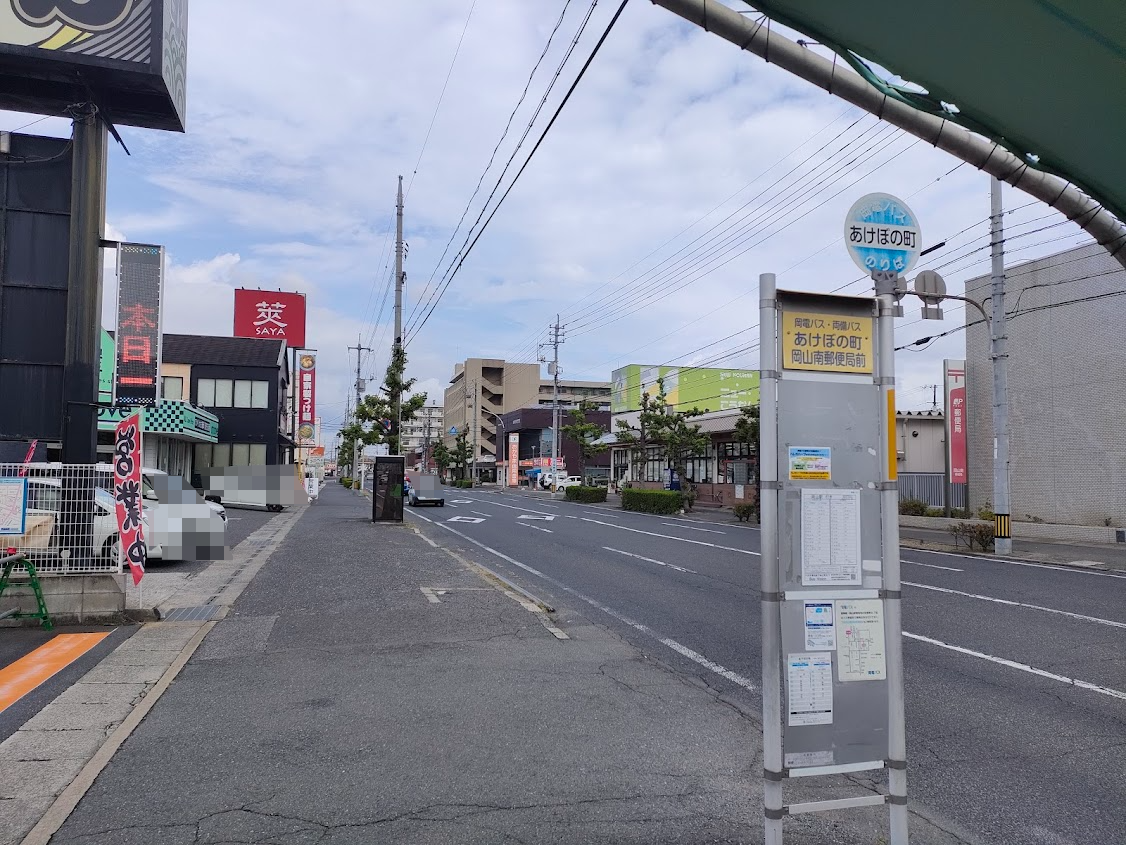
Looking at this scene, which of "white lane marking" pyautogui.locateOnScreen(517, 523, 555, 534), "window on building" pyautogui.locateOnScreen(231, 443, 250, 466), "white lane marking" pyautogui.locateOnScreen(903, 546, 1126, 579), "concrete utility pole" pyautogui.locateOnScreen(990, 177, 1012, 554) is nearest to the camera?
"white lane marking" pyautogui.locateOnScreen(903, 546, 1126, 579)

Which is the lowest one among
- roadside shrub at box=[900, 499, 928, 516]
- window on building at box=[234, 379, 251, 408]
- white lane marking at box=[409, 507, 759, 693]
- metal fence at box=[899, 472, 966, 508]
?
white lane marking at box=[409, 507, 759, 693]

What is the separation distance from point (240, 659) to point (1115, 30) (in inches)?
305

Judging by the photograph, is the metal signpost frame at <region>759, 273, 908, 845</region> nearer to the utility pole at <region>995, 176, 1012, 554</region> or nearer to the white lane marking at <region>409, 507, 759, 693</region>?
the white lane marking at <region>409, 507, 759, 693</region>

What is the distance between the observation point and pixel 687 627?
9.39 metres

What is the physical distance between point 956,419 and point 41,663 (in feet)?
89.6

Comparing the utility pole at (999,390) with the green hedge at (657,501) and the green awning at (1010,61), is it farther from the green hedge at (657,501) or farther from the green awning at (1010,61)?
the green awning at (1010,61)

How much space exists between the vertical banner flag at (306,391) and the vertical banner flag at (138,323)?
144ft

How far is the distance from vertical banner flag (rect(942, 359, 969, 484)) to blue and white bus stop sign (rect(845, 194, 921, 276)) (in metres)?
24.8

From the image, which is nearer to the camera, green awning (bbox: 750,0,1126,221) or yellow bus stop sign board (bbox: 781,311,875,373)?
green awning (bbox: 750,0,1126,221)

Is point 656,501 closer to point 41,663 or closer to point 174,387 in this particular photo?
point 174,387

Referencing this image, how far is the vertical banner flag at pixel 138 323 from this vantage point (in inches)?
393

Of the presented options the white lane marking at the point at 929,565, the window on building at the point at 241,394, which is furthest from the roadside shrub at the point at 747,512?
the window on building at the point at 241,394

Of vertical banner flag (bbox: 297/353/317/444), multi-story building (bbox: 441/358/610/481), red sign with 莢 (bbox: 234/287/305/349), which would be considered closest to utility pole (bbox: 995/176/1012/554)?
vertical banner flag (bbox: 297/353/317/444)

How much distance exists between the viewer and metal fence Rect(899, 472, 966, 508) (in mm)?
28453
